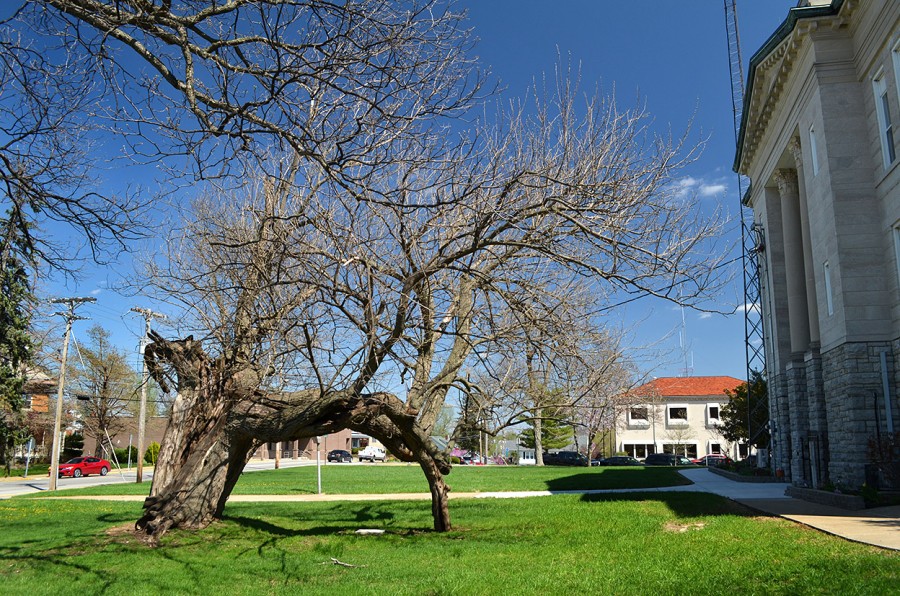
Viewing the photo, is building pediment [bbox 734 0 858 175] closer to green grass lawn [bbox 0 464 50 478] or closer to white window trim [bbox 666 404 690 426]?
white window trim [bbox 666 404 690 426]

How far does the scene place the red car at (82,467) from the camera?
4309cm

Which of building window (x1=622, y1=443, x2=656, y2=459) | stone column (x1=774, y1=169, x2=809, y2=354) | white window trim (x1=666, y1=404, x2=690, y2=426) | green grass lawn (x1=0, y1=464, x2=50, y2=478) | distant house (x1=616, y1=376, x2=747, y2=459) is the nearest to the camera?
stone column (x1=774, y1=169, x2=809, y2=354)

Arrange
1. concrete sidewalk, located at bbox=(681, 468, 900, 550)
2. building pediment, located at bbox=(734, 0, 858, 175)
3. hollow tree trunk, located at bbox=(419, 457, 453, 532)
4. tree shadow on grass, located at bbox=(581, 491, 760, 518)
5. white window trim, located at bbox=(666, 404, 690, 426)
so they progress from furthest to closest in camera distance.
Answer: white window trim, located at bbox=(666, 404, 690, 426), building pediment, located at bbox=(734, 0, 858, 175), tree shadow on grass, located at bbox=(581, 491, 760, 518), hollow tree trunk, located at bbox=(419, 457, 453, 532), concrete sidewalk, located at bbox=(681, 468, 900, 550)

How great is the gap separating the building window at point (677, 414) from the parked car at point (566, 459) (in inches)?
617

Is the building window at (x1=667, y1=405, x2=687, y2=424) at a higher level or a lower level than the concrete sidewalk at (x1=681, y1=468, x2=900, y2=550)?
higher

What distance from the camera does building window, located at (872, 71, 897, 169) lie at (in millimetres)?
16234

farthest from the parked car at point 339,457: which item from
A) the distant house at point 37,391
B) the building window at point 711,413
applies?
the building window at point 711,413

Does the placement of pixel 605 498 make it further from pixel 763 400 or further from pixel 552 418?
pixel 763 400

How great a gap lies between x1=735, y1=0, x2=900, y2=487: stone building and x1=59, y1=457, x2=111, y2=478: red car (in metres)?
40.0

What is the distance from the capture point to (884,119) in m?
16.5

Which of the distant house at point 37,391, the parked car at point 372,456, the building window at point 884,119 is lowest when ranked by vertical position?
the parked car at point 372,456

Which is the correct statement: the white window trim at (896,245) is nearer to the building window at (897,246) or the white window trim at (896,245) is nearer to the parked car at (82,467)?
the building window at (897,246)

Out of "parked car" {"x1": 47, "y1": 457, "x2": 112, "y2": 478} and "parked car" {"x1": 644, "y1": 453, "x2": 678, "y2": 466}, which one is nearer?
"parked car" {"x1": 47, "y1": 457, "x2": 112, "y2": 478}

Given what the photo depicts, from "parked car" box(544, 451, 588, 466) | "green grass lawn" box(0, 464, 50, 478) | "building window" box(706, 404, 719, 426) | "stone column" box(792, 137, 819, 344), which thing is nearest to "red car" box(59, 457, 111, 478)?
"green grass lawn" box(0, 464, 50, 478)
